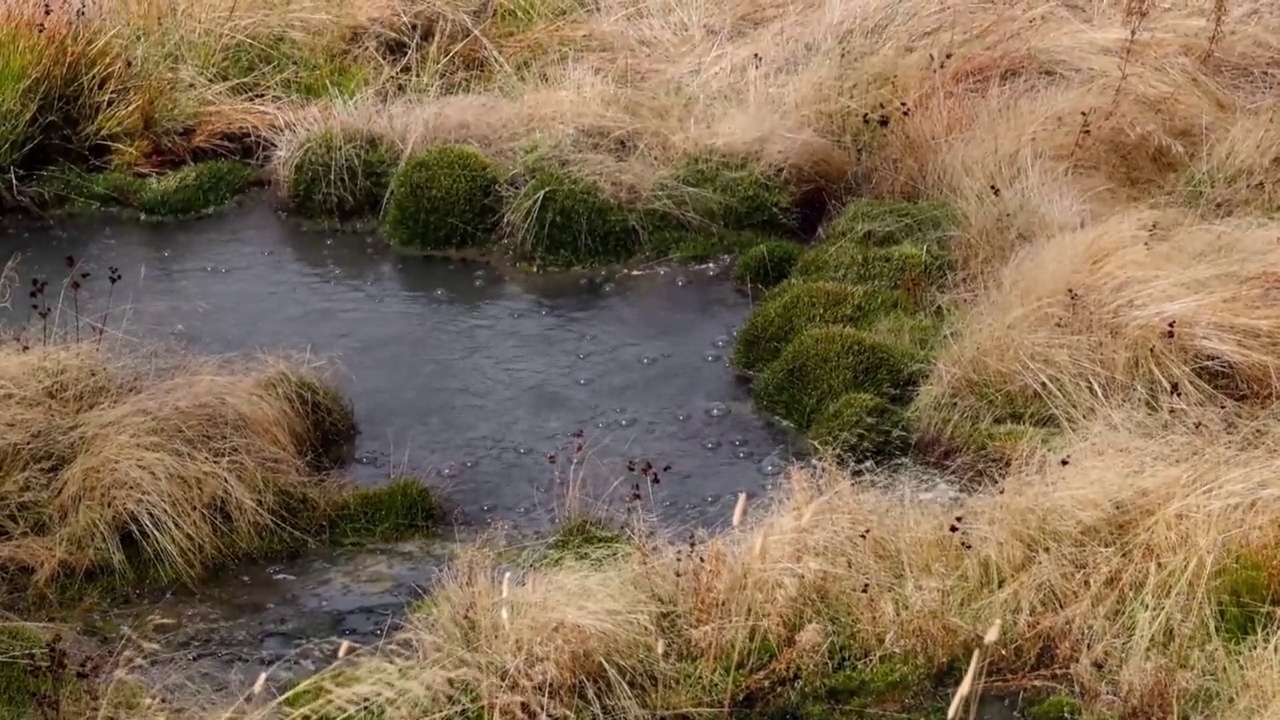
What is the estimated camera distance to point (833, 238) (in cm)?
827

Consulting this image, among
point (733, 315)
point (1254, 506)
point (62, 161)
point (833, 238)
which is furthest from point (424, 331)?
point (1254, 506)

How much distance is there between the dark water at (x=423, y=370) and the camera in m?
5.56

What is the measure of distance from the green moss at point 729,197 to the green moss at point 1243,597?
458 centimetres

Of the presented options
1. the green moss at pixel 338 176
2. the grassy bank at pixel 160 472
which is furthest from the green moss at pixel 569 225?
the grassy bank at pixel 160 472

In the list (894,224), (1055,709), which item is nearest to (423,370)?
(894,224)

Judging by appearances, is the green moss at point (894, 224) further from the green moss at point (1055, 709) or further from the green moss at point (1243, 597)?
the green moss at point (1055, 709)

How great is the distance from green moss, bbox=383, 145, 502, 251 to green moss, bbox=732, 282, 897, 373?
215 centimetres

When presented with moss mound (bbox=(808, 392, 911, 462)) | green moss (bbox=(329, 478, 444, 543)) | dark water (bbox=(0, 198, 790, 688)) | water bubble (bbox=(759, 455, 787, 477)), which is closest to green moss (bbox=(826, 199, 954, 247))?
dark water (bbox=(0, 198, 790, 688))

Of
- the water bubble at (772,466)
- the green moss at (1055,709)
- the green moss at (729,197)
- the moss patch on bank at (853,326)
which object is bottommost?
the water bubble at (772,466)

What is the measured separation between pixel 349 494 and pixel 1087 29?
5975mm

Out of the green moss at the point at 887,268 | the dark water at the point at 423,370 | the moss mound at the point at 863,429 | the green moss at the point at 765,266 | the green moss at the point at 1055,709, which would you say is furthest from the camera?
the green moss at the point at 765,266

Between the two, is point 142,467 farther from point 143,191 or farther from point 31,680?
point 143,191

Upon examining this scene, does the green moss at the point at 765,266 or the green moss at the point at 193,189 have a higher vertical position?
the green moss at the point at 193,189

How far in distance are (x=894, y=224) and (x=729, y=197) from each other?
1146 millimetres
